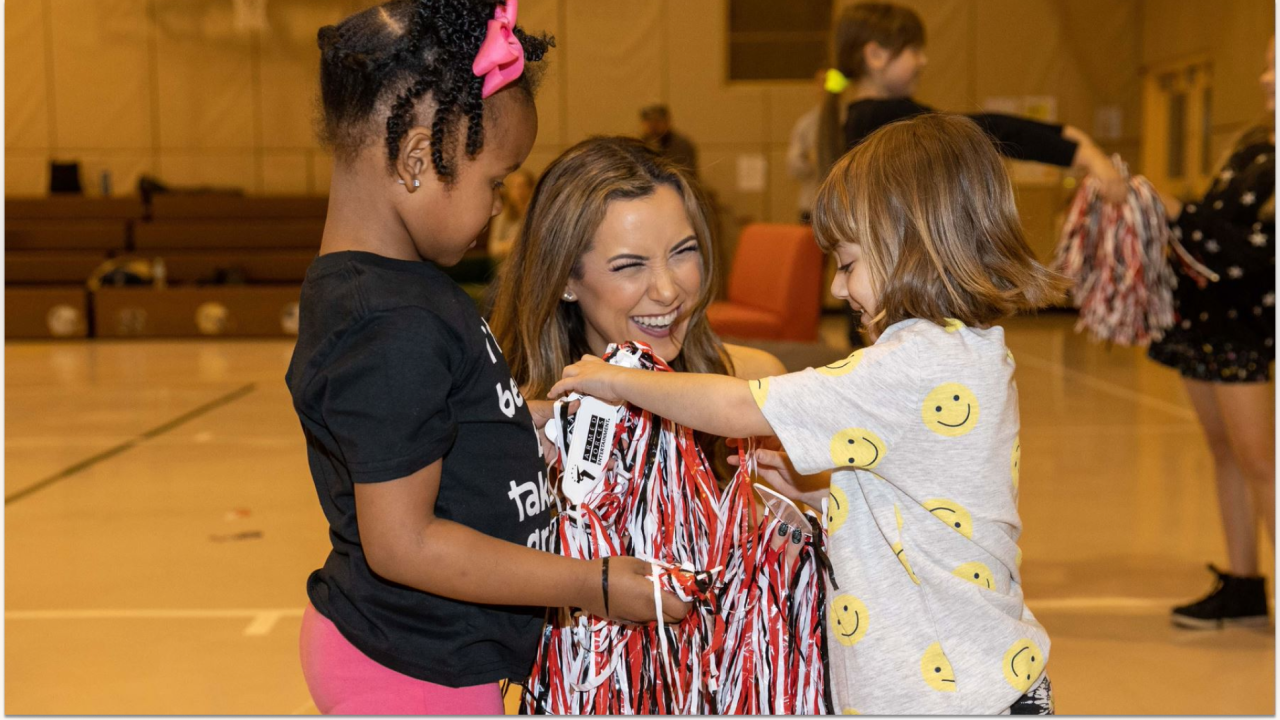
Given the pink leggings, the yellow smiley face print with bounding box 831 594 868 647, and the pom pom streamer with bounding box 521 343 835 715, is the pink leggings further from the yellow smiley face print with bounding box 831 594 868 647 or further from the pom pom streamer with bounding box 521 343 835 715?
the yellow smiley face print with bounding box 831 594 868 647

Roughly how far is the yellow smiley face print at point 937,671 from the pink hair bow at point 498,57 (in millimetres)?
774

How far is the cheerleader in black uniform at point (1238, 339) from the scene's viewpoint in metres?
3.09

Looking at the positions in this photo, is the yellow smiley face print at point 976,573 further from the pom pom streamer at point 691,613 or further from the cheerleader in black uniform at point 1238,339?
the cheerleader in black uniform at point 1238,339

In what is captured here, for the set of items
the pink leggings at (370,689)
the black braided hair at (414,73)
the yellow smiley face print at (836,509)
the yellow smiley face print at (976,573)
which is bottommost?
the pink leggings at (370,689)

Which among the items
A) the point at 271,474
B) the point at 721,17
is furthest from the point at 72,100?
the point at 271,474

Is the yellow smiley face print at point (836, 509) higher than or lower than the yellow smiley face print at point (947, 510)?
lower

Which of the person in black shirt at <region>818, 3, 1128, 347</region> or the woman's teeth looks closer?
the woman's teeth

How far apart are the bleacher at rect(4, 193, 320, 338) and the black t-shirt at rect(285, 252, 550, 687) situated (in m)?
9.57

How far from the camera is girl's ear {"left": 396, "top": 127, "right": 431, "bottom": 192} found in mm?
1161

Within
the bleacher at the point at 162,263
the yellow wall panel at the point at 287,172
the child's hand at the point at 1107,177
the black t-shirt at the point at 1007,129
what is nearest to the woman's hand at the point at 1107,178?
the child's hand at the point at 1107,177

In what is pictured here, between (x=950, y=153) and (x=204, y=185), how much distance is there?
12.3 m

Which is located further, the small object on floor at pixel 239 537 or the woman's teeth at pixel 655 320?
the small object on floor at pixel 239 537

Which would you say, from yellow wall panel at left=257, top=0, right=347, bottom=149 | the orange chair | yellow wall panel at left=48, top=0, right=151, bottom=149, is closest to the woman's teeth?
the orange chair

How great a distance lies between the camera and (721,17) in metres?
12.0
